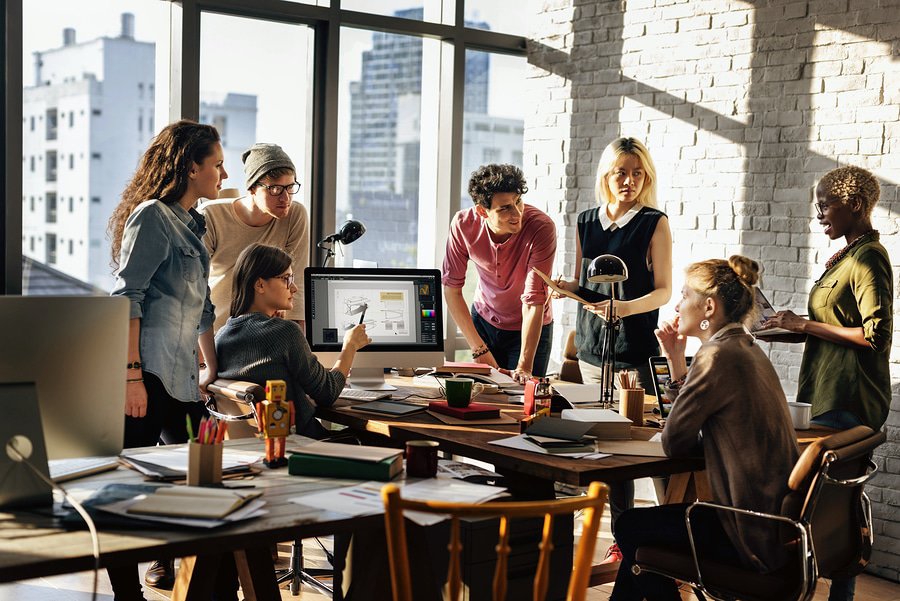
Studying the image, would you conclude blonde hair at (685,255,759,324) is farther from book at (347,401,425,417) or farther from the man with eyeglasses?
the man with eyeglasses

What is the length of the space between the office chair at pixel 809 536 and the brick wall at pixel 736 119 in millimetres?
1632

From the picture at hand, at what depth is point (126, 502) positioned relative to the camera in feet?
6.19

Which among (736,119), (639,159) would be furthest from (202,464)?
(736,119)

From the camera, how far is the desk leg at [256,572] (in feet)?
8.23

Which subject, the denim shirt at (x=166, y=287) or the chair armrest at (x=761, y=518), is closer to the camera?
the chair armrest at (x=761, y=518)

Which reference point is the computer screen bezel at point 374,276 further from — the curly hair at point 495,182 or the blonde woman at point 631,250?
the blonde woman at point 631,250

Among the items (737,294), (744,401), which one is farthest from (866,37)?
(744,401)

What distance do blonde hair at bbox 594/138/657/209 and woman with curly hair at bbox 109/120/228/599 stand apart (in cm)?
166

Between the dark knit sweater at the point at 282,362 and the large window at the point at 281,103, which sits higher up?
the large window at the point at 281,103

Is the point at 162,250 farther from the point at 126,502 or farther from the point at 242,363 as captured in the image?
the point at 126,502

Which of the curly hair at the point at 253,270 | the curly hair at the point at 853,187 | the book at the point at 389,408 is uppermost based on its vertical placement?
the curly hair at the point at 853,187

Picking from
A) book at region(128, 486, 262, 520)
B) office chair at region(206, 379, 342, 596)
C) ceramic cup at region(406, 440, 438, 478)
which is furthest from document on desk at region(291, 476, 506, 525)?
office chair at region(206, 379, 342, 596)

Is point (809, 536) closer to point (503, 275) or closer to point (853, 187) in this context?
point (853, 187)

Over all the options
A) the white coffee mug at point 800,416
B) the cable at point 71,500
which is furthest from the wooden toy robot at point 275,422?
the white coffee mug at point 800,416
